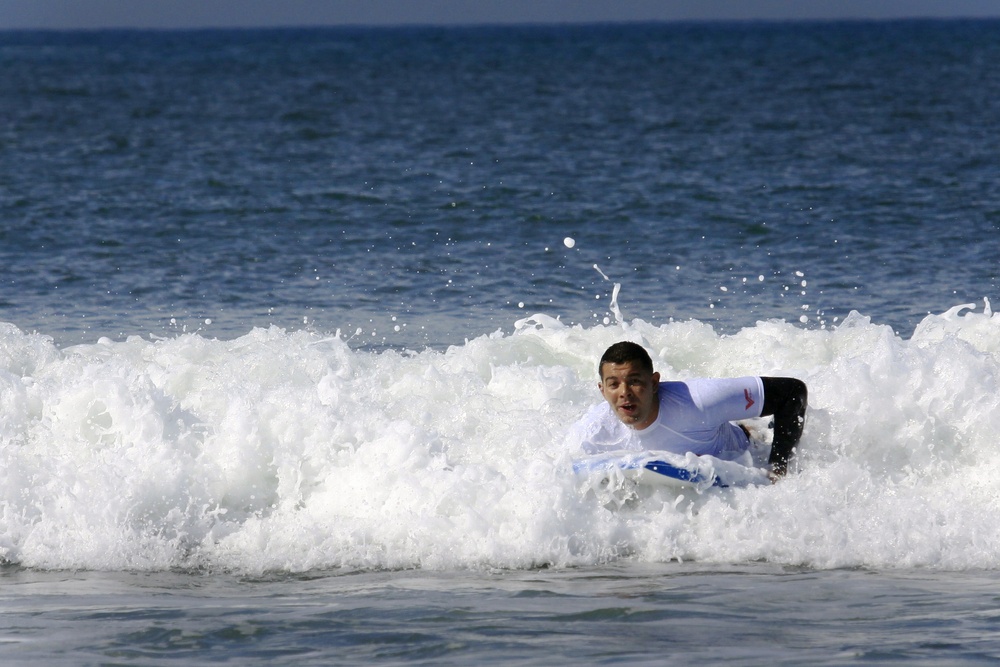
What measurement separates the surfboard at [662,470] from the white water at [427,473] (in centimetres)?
8

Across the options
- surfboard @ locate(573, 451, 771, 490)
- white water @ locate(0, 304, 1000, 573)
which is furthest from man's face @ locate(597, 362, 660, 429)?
white water @ locate(0, 304, 1000, 573)

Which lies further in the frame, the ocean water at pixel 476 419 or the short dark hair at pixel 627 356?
the short dark hair at pixel 627 356

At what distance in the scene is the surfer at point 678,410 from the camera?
6.73 m

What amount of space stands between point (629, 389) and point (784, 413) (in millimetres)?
881

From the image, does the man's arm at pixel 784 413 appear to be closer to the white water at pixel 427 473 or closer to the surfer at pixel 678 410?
the surfer at pixel 678 410

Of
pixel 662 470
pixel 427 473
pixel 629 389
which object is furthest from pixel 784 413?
pixel 427 473

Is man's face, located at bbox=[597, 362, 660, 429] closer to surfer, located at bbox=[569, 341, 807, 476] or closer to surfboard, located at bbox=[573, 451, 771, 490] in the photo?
surfer, located at bbox=[569, 341, 807, 476]

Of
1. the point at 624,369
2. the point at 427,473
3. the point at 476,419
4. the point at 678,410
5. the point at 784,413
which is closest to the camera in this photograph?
the point at 624,369

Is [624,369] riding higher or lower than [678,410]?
higher

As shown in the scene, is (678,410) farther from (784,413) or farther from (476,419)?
(476,419)

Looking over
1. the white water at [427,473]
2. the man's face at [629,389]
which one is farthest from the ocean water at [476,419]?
the man's face at [629,389]

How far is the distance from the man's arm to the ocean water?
0.43 feet

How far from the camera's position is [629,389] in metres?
6.71

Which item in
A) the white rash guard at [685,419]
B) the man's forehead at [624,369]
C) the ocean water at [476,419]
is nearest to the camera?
the ocean water at [476,419]
